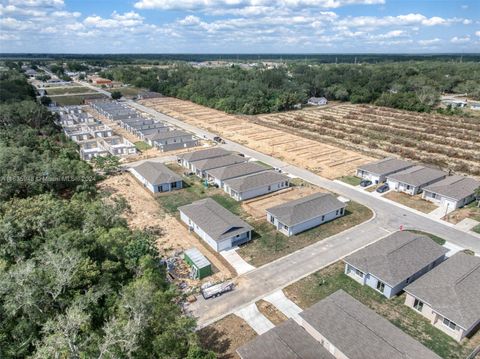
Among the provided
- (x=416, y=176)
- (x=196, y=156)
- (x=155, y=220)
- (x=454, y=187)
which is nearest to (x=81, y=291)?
(x=155, y=220)

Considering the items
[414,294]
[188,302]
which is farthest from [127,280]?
[414,294]

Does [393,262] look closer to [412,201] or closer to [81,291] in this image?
[412,201]

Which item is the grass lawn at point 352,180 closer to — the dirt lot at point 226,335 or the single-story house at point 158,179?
the single-story house at point 158,179

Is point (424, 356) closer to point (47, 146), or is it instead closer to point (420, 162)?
point (420, 162)

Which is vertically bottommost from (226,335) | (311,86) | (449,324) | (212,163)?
(226,335)

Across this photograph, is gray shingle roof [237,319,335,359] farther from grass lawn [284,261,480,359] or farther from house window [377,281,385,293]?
house window [377,281,385,293]

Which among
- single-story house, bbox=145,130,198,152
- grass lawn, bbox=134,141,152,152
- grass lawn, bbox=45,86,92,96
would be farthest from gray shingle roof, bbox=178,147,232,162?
grass lawn, bbox=45,86,92,96
